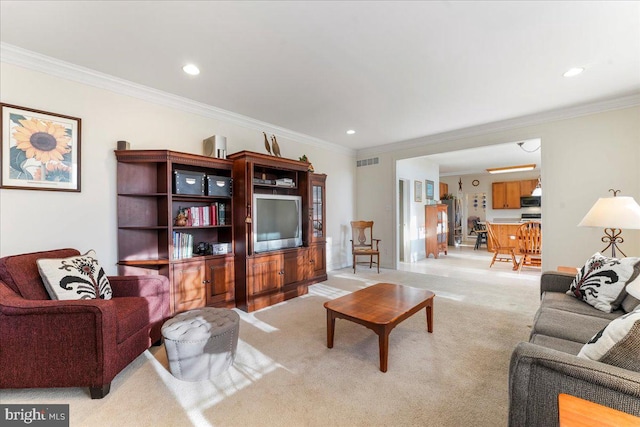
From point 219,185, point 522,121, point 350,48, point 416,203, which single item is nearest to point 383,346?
point 350,48

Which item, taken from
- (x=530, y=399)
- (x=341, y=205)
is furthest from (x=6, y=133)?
(x=341, y=205)

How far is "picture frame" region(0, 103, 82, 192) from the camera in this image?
2283mm

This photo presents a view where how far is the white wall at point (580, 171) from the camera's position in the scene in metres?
3.43

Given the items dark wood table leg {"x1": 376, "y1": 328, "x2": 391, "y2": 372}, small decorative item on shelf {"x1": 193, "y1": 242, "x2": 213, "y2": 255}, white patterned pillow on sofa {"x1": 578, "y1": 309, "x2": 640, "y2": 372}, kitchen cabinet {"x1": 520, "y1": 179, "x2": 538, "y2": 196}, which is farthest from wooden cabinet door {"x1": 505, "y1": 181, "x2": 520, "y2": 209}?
small decorative item on shelf {"x1": 193, "y1": 242, "x2": 213, "y2": 255}

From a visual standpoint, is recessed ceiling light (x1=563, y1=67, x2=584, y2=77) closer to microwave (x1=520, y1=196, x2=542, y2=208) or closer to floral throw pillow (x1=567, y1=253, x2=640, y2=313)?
floral throw pillow (x1=567, y1=253, x2=640, y2=313)

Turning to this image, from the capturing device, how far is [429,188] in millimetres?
7371

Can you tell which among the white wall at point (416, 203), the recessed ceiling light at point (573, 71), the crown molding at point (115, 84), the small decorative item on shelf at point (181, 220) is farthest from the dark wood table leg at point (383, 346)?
the white wall at point (416, 203)

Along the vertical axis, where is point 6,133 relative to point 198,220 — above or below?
above

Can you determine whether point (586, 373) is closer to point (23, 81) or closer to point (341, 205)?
point (23, 81)

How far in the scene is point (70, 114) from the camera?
8.52 feet

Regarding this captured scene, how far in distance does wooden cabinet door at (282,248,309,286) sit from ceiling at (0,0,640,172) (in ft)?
6.77

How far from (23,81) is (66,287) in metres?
1.94

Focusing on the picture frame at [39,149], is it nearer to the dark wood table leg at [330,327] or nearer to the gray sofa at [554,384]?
the dark wood table leg at [330,327]

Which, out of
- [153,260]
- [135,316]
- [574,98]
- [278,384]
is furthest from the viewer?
[574,98]
